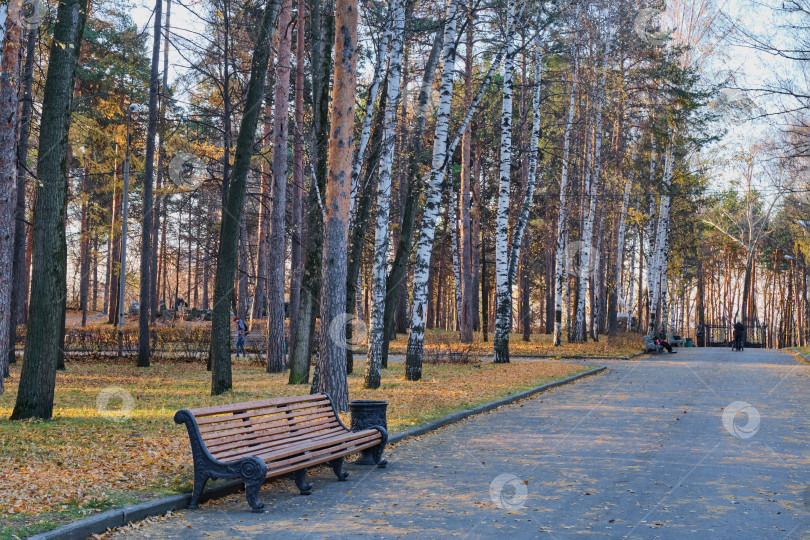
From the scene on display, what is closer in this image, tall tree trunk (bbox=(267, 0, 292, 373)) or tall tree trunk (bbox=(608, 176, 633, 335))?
tall tree trunk (bbox=(267, 0, 292, 373))

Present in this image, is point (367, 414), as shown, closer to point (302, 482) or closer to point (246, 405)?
point (302, 482)

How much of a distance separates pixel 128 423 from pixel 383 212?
7.67 metres

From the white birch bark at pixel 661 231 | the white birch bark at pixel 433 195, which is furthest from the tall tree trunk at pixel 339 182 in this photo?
the white birch bark at pixel 661 231

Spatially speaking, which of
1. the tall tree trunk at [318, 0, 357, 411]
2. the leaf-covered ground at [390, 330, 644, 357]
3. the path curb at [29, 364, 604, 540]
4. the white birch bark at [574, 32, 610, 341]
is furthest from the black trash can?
the white birch bark at [574, 32, 610, 341]

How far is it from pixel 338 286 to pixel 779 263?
67.9 m

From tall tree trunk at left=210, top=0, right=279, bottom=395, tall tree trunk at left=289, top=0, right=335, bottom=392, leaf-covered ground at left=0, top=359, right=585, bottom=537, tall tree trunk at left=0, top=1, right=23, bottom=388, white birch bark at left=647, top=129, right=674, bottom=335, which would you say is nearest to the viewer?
leaf-covered ground at left=0, top=359, right=585, bottom=537

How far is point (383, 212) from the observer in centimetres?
1714

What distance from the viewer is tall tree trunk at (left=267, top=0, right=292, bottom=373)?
65.2ft

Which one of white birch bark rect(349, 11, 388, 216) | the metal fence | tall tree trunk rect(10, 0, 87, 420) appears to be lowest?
the metal fence

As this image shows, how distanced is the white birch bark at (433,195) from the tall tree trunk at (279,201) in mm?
4234

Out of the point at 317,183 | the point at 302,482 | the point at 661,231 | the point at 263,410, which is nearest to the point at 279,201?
the point at 317,183

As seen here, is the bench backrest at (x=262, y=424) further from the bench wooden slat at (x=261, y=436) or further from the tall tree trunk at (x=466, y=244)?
the tall tree trunk at (x=466, y=244)

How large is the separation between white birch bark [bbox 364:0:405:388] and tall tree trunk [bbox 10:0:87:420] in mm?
6830

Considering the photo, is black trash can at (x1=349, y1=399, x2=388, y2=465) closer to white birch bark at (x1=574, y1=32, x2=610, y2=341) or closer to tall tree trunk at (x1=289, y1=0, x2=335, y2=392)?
tall tree trunk at (x1=289, y1=0, x2=335, y2=392)
